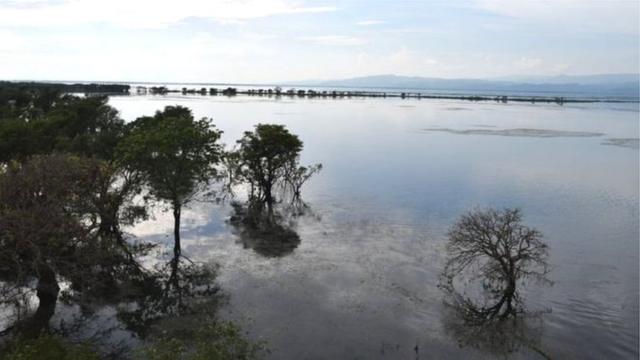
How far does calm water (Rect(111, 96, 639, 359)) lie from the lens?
34125mm

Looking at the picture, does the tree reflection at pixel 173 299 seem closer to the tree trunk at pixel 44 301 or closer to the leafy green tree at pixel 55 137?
the tree trunk at pixel 44 301

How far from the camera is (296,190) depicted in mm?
72312

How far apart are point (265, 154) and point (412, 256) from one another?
78.2 feet

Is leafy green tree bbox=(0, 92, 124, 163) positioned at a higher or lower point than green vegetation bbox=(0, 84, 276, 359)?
higher

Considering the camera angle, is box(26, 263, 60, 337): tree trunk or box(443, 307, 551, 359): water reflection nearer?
box(26, 263, 60, 337): tree trunk

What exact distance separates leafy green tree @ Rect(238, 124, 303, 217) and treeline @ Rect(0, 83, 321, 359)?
5.0 inches

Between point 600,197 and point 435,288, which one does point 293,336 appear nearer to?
point 435,288

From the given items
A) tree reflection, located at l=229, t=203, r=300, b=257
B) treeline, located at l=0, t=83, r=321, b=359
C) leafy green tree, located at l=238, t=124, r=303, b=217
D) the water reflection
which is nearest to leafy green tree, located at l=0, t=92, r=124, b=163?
treeline, located at l=0, t=83, r=321, b=359

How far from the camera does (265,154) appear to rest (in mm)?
65188

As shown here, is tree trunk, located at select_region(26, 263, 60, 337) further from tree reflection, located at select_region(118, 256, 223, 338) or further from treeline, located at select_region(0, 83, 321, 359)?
tree reflection, located at select_region(118, 256, 223, 338)

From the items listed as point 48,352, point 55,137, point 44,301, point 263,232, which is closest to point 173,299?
point 44,301

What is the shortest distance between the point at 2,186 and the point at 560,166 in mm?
91497

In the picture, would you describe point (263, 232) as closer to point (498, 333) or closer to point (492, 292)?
point (492, 292)

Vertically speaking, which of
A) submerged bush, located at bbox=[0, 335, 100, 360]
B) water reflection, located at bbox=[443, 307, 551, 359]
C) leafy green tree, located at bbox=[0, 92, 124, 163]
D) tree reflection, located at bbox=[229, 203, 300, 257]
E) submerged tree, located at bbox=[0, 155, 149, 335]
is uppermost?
leafy green tree, located at bbox=[0, 92, 124, 163]
